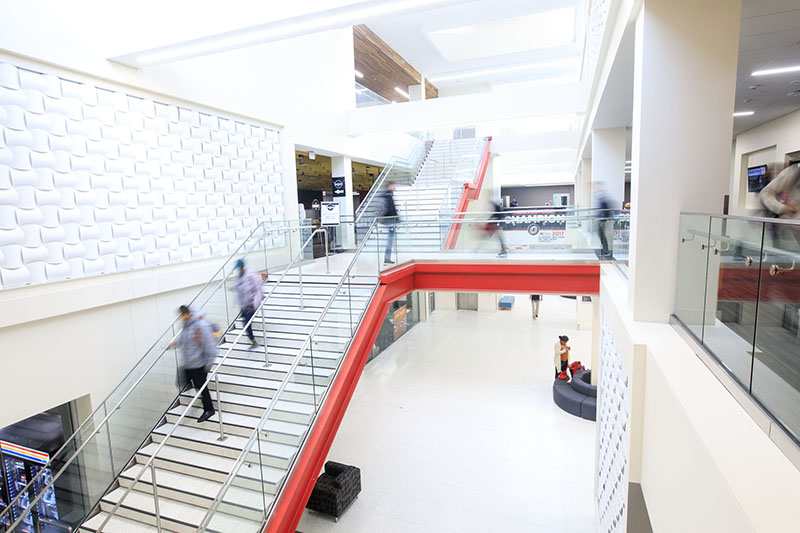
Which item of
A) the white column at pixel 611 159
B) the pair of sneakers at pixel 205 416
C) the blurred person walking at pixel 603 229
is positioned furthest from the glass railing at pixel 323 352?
the pair of sneakers at pixel 205 416

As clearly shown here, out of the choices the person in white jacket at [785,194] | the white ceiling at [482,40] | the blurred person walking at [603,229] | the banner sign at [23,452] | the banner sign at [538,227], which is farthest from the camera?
the white ceiling at [482,40]

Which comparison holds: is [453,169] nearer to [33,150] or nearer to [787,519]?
[33,150]

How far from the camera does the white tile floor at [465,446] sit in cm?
658

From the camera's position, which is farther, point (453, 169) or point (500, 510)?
point (453, 169)

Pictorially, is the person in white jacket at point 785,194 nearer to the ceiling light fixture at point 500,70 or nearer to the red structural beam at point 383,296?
the red structural beam at point 383,296

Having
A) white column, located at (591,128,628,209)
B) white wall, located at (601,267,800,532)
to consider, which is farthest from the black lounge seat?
white wall, located at (601,267,800,532)

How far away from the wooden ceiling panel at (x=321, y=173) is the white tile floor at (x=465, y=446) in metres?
6.40

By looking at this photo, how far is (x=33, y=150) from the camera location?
17.3 feet

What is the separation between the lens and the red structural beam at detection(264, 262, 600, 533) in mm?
4738

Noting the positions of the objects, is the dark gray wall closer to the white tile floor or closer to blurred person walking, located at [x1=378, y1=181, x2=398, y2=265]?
the white tile floor

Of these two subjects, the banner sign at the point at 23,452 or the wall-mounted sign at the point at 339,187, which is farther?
the wall-mounted sign at the point at 339,187

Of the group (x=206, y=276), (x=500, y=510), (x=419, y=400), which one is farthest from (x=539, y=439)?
(x=206, y=276)

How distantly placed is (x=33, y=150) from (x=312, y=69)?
757 cm

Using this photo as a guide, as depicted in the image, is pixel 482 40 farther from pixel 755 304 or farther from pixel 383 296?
pixel 755 304
